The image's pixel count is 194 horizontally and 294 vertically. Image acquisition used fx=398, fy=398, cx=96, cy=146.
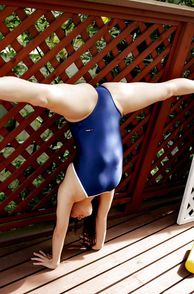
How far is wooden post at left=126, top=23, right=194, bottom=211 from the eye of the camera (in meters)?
2.31

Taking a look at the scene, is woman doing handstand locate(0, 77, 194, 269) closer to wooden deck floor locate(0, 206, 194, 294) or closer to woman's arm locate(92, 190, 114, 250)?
woman's arm locate(92, 190, 114, 250)

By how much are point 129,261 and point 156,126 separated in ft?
2.80

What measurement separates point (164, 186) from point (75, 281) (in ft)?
3.87

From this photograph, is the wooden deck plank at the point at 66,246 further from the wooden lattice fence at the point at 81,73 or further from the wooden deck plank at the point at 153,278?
the wooden deck plank at the point at 153,278

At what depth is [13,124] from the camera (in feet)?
6.84

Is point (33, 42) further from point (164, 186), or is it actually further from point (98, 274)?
point (164, 186)

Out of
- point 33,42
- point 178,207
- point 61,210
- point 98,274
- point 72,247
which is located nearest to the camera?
point 33,42

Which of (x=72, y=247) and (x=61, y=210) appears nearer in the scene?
(x=61, y=210)

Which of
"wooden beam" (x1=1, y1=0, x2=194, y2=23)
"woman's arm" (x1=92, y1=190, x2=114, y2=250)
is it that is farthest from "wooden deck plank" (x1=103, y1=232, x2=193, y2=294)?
"wooden beam" (x1=1, y1=0, x2=194, y2=23)

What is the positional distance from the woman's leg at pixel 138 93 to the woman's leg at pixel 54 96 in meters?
0.14

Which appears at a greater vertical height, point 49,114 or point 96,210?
point 49,114

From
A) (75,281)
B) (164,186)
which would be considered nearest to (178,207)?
(164,186)

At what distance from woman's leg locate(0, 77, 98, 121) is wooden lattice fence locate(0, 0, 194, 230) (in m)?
0.22

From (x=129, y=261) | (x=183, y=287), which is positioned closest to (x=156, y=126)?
(x=129, y=261)
